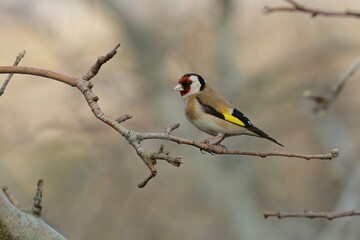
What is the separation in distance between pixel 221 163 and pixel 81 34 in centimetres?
306

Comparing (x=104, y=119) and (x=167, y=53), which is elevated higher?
(x=167, y=53)

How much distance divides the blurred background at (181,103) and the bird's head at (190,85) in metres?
7.31

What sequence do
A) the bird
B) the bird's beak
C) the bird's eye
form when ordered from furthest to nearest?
the bird's eye, the bird's beak, the bird

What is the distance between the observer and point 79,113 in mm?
11398

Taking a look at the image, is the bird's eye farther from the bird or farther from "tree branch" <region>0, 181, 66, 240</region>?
"tree branch" <region>0, 181, 66, 240</region>

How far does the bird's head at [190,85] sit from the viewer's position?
3.46 metres

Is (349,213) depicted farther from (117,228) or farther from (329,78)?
(329,78)

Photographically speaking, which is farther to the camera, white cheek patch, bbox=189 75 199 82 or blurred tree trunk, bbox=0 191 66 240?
white cheek patch, bbox=189 75 199 82

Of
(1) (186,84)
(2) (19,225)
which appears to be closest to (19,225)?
(2) (19,225)

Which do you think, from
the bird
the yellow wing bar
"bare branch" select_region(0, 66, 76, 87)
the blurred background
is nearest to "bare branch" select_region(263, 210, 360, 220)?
the bird

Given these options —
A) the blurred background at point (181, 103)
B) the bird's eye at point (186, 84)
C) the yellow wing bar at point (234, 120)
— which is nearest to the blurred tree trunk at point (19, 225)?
the yellow wing bar at point (234, 120)

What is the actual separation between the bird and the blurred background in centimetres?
741

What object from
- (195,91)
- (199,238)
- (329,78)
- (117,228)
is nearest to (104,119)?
(195,91)

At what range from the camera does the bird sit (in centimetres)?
320
